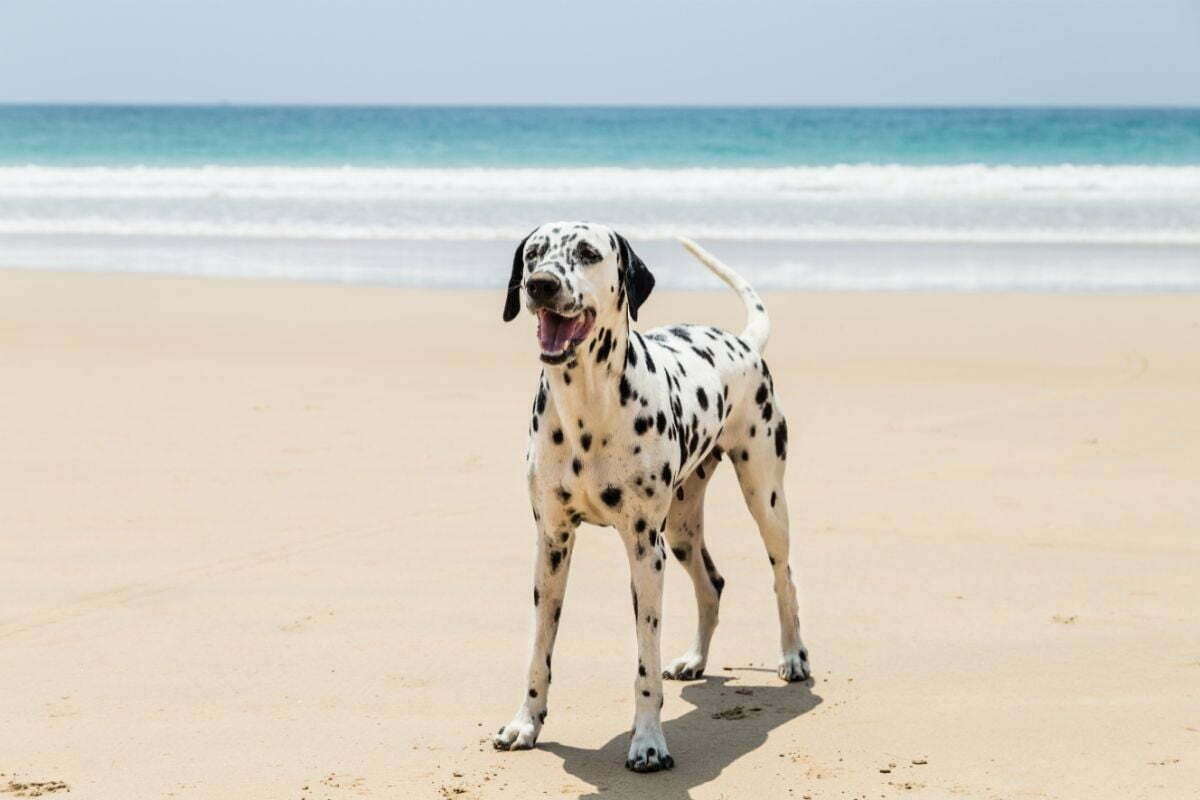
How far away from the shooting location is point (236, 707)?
17.6 ft

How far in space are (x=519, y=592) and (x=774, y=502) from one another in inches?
57.2

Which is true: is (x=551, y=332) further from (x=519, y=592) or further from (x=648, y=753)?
(x=519, y=592)

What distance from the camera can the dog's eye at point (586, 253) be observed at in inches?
181

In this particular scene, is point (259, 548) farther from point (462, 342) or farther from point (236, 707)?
point (462, 342)

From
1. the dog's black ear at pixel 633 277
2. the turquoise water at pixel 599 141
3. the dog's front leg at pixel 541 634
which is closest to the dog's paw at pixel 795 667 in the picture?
the dog's front leg at pixel 541 634

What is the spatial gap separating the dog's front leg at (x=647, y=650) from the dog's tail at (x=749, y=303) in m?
1.37

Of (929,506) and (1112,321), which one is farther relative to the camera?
(1112,321)

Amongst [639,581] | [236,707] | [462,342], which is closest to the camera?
[639,581]

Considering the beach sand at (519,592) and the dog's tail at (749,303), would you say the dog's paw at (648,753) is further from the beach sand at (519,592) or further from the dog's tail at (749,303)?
the dog's tail at (749,303)

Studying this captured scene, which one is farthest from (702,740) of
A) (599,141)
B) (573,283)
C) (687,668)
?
(599,141)

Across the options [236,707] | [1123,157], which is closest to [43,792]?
[236,707]

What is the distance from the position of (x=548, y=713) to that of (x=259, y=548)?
2427 mm

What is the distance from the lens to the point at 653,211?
27672 mm

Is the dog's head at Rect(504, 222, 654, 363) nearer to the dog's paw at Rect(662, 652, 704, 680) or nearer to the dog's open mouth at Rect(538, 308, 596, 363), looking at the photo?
the dog's open mouth at Rect(538, 308, 596, 363)
